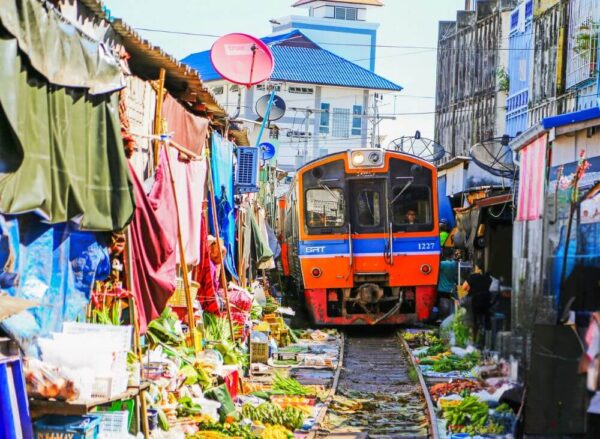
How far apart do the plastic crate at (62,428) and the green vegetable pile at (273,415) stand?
3770 millimetres

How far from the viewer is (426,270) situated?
1869 centimetres

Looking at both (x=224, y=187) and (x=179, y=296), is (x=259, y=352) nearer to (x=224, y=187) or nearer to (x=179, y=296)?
(x=224, y=187)

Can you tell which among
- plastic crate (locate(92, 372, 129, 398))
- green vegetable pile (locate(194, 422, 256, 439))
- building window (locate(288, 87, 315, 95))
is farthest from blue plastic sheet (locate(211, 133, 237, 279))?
building window (locate(288, 87, 315, 95))

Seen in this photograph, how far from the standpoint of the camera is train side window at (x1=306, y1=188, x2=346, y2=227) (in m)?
18.8

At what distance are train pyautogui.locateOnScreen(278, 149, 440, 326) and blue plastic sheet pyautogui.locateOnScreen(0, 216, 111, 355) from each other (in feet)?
35.1

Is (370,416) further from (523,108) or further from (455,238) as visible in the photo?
(523,108)

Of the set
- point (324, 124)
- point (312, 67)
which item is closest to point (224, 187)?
point (312, 67)

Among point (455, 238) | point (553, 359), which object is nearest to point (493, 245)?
point (455, 238)

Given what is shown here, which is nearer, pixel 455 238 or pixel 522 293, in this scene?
pixel 522 293

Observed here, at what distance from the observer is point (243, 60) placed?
14289mm

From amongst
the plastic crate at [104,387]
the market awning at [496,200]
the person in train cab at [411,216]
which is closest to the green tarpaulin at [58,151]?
the plastic crate at [104,387]

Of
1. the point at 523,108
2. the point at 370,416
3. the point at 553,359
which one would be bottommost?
the point at 370,416

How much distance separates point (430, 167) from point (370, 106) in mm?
38668

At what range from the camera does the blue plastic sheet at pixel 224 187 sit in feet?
45.6
